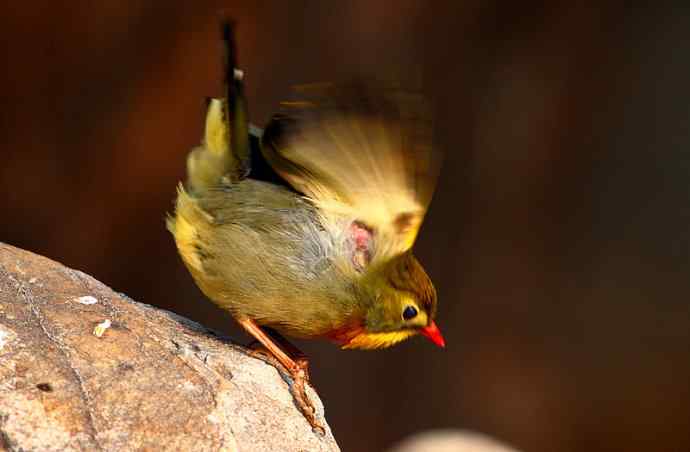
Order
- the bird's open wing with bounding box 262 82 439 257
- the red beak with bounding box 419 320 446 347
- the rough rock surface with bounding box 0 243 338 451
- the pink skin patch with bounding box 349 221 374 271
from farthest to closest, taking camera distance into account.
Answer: the red beak with bounding box 419 320 446 347
the pink skin patch with bounding box 349 221 374 271
the bird's open wing with bounding box 262 82 439 257
the rough rock surface with bounding box 0 243 338 451

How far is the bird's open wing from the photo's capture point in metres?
3.21

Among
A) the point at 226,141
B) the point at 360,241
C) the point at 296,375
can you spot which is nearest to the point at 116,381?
the point at 296,375

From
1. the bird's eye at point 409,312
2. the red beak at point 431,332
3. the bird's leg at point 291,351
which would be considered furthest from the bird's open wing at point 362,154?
the bird's leg at point 291,351

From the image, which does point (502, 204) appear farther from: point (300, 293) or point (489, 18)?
point (300, 293)

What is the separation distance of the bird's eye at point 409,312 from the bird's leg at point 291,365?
38 centimetres

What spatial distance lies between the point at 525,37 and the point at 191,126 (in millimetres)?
2058

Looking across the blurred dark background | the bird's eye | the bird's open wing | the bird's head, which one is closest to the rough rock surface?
the bird's head

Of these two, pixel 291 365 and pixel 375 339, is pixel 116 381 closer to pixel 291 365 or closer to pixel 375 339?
pixel 291 365

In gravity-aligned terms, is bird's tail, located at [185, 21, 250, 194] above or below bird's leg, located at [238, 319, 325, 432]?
above

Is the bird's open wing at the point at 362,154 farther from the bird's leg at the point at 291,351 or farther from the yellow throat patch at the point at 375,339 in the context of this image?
the bird's leg at the point at 291,351

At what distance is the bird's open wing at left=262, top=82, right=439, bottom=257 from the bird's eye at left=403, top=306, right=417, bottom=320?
20cm

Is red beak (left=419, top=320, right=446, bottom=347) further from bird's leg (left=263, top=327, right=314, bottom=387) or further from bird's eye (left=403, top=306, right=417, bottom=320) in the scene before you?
bird's leg (left=263, top=327, right=314, bottom=387)

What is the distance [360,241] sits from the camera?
3510mm

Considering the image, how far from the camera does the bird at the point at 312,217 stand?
3262mm
